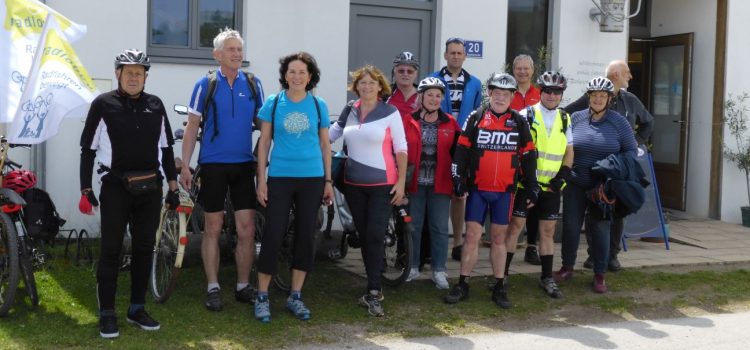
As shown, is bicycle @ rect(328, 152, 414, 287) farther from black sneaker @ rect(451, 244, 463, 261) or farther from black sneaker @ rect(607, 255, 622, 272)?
black sneaker @ rect(607, 255, 622, 272)

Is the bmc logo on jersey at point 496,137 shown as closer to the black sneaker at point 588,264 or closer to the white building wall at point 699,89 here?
the black sneaker at point 588,264

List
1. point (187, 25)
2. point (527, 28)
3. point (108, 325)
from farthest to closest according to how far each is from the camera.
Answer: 1. point (527, 28)
2. point (187, 25)
3. point (108, 325)

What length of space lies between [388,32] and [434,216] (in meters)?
3.26

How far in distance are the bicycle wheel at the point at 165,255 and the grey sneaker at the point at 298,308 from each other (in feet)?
2.80

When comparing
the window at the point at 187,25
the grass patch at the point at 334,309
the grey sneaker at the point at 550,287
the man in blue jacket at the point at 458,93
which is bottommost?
the grass patch at the point at 334,309

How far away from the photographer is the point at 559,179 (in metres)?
7.43

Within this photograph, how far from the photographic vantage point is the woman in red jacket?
733 cm

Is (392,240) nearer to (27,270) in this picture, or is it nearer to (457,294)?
(457,294)

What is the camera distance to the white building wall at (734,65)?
39.8 feet

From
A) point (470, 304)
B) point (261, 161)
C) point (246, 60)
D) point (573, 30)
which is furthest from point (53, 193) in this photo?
point (573, 30)

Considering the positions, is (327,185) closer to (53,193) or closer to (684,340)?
(684,340)

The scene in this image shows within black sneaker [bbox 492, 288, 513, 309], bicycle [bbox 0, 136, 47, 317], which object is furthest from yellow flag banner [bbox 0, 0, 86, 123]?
black sneaker [bbox 492, 288, 513, 309]

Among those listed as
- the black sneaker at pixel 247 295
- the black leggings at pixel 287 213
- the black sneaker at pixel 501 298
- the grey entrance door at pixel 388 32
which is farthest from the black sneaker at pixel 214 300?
the grey entrance door at pixel 388 32

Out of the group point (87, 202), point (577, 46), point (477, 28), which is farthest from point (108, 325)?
point (577, 46)
